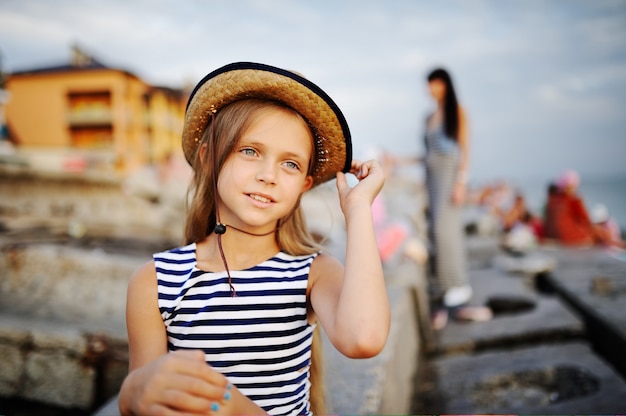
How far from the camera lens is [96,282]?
3.21 meters

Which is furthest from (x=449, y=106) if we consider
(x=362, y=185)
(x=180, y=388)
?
(x=180, y=388)

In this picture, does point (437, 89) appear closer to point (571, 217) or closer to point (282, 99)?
point (282, 99)

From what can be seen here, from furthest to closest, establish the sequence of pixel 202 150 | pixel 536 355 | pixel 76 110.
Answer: pixel 76 110 → pixel 536 355 → pixel 202 150

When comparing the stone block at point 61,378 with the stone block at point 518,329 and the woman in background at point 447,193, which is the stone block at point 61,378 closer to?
the stone block at point 518,329

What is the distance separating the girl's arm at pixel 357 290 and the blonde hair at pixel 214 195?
0.65ft

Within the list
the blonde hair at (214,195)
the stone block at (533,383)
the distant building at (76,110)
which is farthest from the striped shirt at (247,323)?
the distant building at (76,110)

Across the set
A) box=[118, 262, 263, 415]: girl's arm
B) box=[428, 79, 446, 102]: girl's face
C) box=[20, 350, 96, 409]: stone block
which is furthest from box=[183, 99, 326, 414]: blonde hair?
box=[428, 79, 446, 102]: girl's face

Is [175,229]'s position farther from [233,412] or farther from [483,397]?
[233,412]

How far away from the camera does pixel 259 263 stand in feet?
4.77

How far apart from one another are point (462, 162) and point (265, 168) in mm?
2755

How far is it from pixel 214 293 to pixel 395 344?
1.22 metres

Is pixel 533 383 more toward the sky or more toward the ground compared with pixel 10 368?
more toward the ground

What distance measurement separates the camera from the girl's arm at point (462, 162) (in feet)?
11.9

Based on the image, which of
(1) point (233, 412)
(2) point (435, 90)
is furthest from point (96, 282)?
(2) point (435, 90)
